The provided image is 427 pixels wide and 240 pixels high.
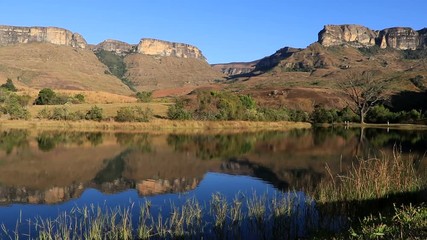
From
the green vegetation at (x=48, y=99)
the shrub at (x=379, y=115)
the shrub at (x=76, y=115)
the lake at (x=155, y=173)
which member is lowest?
the lake at (x=155, y=173)

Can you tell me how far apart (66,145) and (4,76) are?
14341 cm

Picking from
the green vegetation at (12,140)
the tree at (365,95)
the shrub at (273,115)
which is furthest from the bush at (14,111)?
the tree at (365,95)

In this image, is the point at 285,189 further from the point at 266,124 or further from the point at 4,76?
the point at 4,76

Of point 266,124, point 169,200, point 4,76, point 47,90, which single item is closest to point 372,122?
point 266,124

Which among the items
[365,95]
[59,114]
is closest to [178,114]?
[59,114]

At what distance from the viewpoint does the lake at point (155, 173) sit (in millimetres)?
17734

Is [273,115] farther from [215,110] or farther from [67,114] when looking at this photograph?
[67,114]

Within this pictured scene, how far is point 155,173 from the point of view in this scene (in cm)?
2742

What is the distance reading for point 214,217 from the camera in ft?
49.6

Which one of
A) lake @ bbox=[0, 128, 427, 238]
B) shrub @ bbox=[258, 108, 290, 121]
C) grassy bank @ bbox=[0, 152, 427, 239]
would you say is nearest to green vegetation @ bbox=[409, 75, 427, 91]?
shrub @ bbox=[258, 108, 290, 121]

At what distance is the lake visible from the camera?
1773cm

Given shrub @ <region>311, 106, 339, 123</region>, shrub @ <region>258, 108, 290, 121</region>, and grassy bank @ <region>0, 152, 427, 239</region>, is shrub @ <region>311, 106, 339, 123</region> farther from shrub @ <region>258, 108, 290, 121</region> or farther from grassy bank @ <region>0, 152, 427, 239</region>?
grassy bank @ <region>0, 152, 427, 239</region>

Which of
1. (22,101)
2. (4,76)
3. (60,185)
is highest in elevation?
(4,76)

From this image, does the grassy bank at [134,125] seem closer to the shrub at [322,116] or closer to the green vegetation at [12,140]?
the green vegetation at [12,140]
